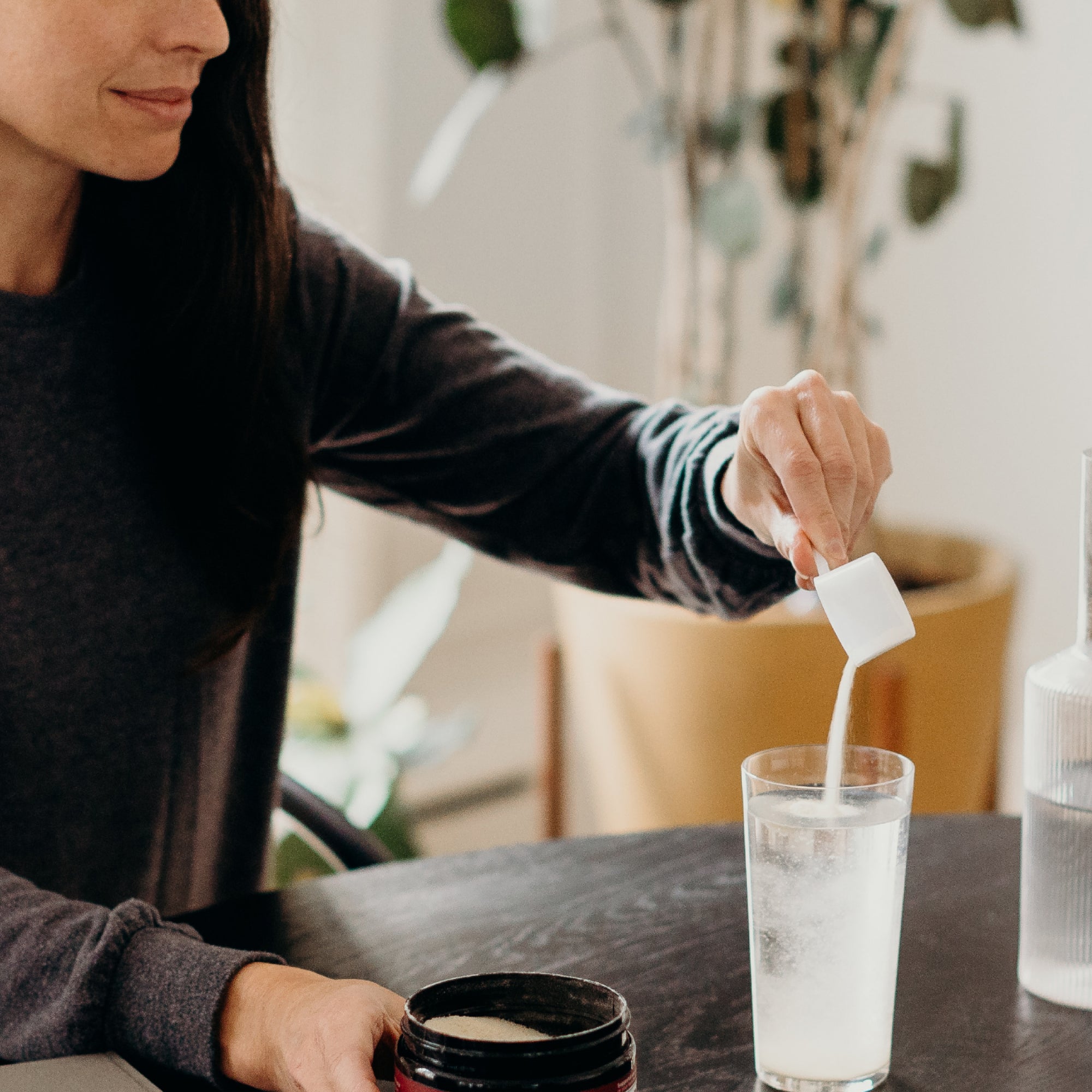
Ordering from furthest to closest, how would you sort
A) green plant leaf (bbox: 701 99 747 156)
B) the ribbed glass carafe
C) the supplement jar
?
green plant leaf (bbox: 701 99 747 156), the ribbed glass carafe, the supplement jar

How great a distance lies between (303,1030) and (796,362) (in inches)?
63.6

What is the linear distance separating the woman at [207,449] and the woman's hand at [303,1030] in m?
0.36

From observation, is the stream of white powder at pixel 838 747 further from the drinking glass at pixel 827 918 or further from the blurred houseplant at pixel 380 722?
the blurred houseplant at pixel 380 722

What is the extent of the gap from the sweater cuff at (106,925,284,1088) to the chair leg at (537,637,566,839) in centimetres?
132

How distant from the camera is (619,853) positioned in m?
0.98

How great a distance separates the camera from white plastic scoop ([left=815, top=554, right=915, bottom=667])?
0.65m

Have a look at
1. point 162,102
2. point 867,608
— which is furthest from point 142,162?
point 867,608

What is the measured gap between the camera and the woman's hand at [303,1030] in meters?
0.59

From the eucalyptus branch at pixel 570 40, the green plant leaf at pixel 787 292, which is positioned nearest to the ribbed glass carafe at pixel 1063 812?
the green plant leaf at pixel 787 292

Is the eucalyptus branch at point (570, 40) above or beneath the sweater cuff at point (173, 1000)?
above

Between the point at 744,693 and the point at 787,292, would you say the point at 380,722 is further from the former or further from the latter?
the point at 787,292

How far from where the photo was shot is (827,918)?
2.05 feet

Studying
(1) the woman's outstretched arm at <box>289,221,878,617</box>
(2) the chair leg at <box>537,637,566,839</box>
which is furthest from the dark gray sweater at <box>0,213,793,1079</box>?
(2) the chair leg at <box>537,637,566,839</box>

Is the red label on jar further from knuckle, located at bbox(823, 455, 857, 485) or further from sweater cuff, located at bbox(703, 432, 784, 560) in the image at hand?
sweater cuff, located at bbox(703, 432, 784, 560)
